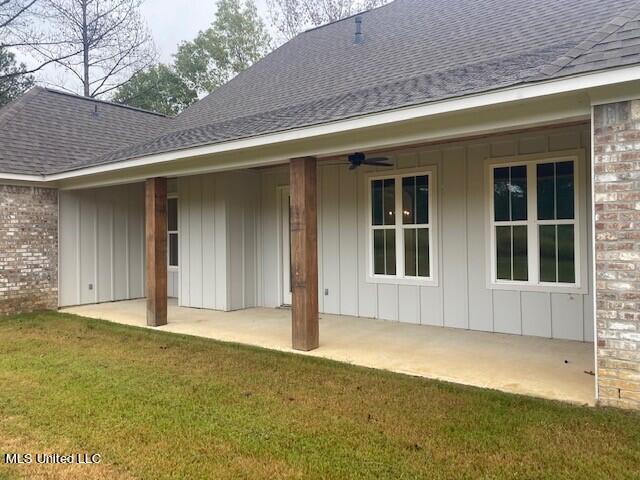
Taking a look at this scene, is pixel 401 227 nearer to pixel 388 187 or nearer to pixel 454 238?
pixel 388 187

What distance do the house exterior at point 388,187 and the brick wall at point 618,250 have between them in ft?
0.04

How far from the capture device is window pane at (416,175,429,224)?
279 inches

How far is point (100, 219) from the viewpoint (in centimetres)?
996

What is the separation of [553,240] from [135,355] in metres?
5.24

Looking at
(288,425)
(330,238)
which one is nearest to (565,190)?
(330,238)

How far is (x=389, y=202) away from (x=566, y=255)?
2603 millimetres

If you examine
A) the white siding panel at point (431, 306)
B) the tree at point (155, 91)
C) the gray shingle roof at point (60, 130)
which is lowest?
the white siding panel at point (431, 306)

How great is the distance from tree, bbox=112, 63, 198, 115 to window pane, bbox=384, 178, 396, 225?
1841 cm

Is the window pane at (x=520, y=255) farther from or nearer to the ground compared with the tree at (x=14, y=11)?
nearer to the ground

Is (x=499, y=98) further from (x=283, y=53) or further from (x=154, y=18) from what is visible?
(x=154, y=18)

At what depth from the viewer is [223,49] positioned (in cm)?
2472

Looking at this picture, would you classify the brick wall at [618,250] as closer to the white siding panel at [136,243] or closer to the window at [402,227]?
the window at [402,227]

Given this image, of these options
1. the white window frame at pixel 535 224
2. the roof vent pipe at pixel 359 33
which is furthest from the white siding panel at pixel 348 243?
the roof vent pipe at pixel 359 33

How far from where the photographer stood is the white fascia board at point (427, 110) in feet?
11.2
